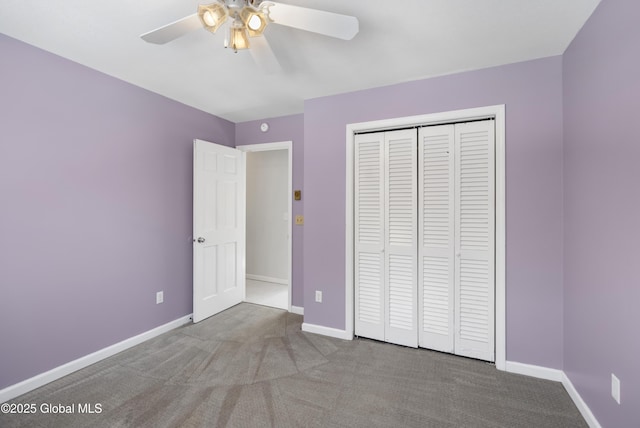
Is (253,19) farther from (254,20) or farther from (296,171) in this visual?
(296,171)

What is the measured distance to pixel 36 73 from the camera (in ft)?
7.03

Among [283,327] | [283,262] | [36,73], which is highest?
[36,73]

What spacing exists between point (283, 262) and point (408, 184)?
3039 millimetres

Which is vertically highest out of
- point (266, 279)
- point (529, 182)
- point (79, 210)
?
point (529, 182)

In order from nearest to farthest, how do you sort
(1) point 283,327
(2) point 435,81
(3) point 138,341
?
(2) point 435,81
(3) point 138,341
(1) point 283,327

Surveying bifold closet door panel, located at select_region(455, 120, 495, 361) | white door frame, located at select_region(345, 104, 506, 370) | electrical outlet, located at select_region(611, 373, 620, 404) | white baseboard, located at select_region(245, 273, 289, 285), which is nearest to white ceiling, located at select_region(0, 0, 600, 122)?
white door frame, located at select_region(345, 104, 506, 370)

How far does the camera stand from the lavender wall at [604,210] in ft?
4.59

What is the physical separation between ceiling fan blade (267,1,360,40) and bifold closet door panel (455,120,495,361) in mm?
1530

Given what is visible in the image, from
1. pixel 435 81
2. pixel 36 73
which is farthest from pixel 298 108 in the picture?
pixel 36 73

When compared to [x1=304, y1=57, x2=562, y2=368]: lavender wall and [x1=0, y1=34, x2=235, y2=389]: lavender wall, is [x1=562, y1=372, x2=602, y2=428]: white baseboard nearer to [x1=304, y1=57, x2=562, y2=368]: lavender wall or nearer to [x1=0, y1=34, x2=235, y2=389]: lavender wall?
[x1=304, y1=57, x2=562, y2=368]: lavender wall

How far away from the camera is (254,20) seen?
4.82 feet

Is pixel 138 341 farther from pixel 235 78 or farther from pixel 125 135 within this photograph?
pixel 235 78

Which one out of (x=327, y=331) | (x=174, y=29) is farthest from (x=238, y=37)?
(x=327, y=331)

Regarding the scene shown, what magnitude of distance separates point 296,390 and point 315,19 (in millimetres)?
2300
